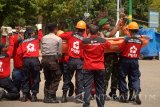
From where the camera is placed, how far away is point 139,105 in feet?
36.8

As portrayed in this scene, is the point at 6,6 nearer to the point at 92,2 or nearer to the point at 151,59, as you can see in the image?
the point at 151,59

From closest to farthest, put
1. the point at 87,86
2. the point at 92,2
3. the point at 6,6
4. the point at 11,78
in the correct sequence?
the point at 87,86 < the point at 11,78 < the point at 6,6 < the point at 92,2

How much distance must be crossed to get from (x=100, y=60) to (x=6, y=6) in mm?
29413

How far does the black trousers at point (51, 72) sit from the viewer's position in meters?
11.4

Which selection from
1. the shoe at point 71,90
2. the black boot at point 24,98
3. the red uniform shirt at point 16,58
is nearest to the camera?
the black boot at point 24,98

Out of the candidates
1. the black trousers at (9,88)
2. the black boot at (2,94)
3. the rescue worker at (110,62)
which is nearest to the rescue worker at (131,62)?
the rescue worker at (110,62)

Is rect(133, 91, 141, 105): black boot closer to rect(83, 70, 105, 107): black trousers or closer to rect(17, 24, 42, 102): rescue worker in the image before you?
rect(83, 70, 105, 107): black trousers

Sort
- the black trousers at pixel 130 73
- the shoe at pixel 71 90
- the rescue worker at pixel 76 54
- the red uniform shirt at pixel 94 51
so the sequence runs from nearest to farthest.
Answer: the red uniform shirt at pixel 94 51, the black trousers at pixel 130 73, the rescue worker at pixel 76 54, the shoe at pixel 71 90

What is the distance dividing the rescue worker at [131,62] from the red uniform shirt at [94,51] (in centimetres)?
129

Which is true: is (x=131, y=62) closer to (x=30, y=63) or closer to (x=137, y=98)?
(x=137, y=98)

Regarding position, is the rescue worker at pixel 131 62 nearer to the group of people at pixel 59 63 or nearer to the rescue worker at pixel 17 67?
the group of people at pixel 59 63

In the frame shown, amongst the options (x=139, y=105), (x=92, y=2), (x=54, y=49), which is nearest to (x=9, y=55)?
(x=54, y=49)

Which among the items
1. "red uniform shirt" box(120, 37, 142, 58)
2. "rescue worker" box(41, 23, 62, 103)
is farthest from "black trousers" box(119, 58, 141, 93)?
"rescue worker" box(41, 23, 62, 103)

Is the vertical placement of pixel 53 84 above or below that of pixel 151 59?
above
